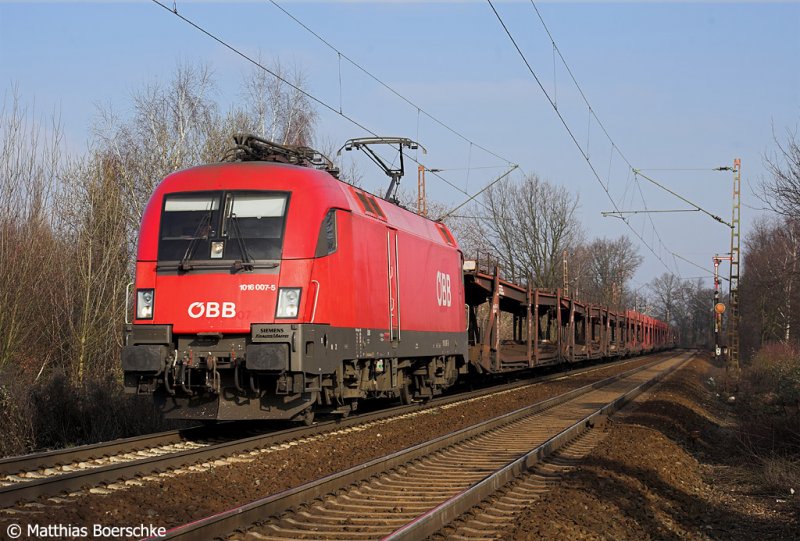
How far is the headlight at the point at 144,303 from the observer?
11.1m

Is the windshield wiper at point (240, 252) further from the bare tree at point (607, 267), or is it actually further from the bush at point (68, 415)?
the bare tree at point (607, 267)

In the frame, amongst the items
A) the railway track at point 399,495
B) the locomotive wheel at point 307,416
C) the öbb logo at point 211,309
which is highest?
the öbb logo at point 211,309

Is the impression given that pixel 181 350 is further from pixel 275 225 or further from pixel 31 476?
pixel 31 476

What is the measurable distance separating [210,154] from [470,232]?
109 feet

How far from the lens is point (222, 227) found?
11219 mm

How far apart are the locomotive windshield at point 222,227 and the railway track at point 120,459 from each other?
231 centimetres

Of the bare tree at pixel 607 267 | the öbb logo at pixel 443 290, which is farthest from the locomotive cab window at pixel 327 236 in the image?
the bare tree at pixel 607 267

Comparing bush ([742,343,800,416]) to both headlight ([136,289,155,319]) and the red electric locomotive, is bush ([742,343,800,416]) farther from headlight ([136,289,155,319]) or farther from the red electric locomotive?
headlight ([136,289,155,319])

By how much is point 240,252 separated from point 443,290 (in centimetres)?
766

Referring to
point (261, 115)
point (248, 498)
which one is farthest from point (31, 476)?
point (261, 115)

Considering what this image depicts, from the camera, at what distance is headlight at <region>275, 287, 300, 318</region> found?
10734 millimetres

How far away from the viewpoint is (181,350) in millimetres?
10891

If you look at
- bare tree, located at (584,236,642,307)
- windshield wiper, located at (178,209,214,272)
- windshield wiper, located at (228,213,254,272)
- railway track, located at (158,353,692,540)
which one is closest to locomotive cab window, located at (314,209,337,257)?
windshield wiper, located at (228,213,254,272)

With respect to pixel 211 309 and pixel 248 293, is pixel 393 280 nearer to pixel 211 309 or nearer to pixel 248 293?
pixel 248 293
